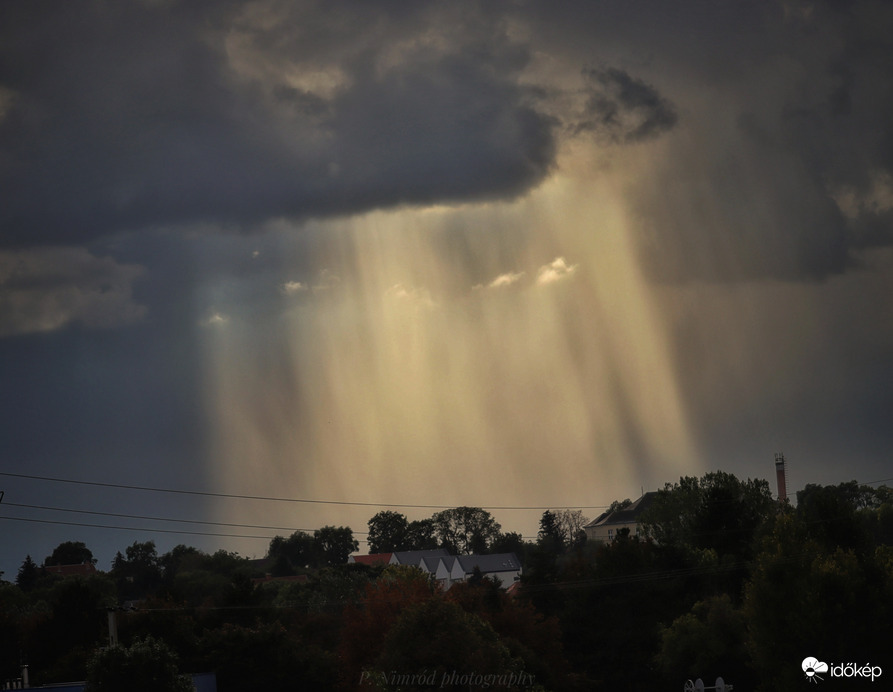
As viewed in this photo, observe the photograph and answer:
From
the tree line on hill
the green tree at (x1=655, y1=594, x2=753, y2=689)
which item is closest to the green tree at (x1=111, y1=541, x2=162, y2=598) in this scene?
the tree line on hill

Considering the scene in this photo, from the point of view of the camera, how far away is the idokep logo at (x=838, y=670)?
52781mm

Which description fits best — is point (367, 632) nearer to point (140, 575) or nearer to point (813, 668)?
point (813, 668)

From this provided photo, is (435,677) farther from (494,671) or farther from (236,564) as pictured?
(236,564)

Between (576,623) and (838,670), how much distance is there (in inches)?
1077

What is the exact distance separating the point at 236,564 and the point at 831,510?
113m

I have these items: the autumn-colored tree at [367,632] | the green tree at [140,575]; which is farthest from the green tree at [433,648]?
the green tree at [140,575]

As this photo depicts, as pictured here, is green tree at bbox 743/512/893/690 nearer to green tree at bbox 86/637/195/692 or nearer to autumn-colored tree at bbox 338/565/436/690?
autumn-colored tree at bbox 338/565/436/690

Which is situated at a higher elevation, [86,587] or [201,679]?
[86,587]

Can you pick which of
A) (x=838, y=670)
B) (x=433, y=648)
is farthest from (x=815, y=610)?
(x=433, y=648)

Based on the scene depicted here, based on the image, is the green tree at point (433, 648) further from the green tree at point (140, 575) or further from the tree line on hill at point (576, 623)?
the green tree at point (140, 575)

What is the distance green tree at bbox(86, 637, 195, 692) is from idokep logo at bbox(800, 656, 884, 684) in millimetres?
34563

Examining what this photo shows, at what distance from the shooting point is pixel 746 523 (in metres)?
94.5

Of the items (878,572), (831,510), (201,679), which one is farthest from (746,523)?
(201,679)

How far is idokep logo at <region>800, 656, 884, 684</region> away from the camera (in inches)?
2078
